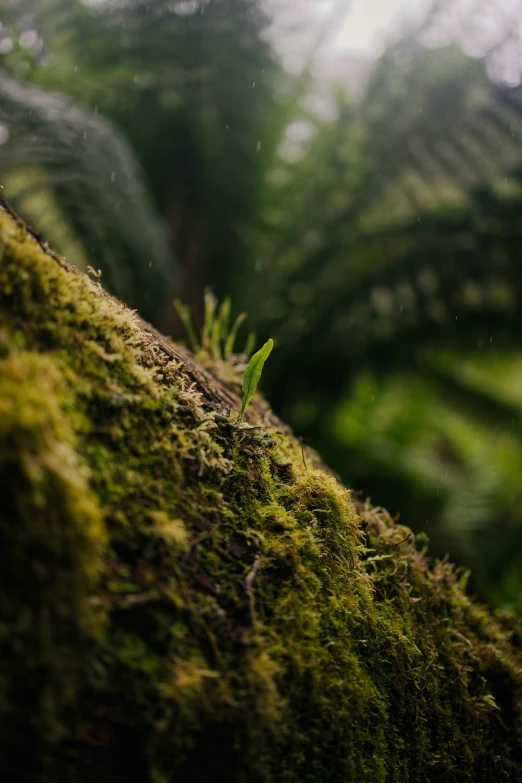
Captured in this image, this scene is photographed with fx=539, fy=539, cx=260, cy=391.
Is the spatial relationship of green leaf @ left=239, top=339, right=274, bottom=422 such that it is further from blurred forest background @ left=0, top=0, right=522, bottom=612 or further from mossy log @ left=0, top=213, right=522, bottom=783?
blurred forest background @ left=0, top=0, right=522, bottom=612

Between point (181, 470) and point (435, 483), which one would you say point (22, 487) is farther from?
point (435, 483)

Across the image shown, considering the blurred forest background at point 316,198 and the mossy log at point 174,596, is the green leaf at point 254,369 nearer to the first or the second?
the mossy log at point 174,596

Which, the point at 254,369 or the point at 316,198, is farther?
the point at 316,198

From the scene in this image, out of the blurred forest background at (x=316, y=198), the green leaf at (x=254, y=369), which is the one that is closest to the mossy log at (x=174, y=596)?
the green leaf at (x=254, y=369)

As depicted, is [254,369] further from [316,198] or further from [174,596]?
[316,198]

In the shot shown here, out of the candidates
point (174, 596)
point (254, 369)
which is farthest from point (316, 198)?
point (174, 596)
